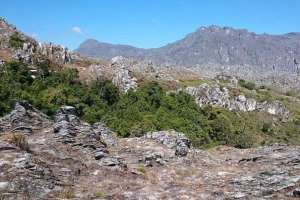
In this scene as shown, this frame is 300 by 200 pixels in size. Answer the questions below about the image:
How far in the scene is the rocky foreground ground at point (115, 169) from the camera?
26.9 m

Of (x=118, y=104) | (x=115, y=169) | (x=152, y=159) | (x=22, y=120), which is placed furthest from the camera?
(x=118, y=104)

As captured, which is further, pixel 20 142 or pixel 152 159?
pixel 152 159

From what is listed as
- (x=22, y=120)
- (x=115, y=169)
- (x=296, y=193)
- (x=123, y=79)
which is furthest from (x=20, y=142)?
(x=123, y=79)

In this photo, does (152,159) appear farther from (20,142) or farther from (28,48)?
(28,48)

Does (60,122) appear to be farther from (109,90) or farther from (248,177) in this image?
(109,90)

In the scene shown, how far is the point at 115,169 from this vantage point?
3250 centimetres

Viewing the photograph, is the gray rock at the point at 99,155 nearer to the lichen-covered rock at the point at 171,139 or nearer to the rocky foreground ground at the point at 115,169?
the rocky foreground ground at the point at 115,169

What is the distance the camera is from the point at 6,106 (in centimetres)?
8125

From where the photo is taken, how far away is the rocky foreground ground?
88.2 feet

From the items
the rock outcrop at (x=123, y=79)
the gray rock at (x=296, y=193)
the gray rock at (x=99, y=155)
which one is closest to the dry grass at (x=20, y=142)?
the gray rock at (x=99, y=155)

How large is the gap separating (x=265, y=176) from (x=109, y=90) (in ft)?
340

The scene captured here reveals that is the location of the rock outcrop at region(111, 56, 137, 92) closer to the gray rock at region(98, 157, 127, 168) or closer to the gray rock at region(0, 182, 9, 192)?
the gray rock at region(98, 157, 127, 168)

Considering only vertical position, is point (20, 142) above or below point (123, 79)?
above

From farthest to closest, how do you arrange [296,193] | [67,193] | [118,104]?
[118,104]
[67,193]
[296,193]
